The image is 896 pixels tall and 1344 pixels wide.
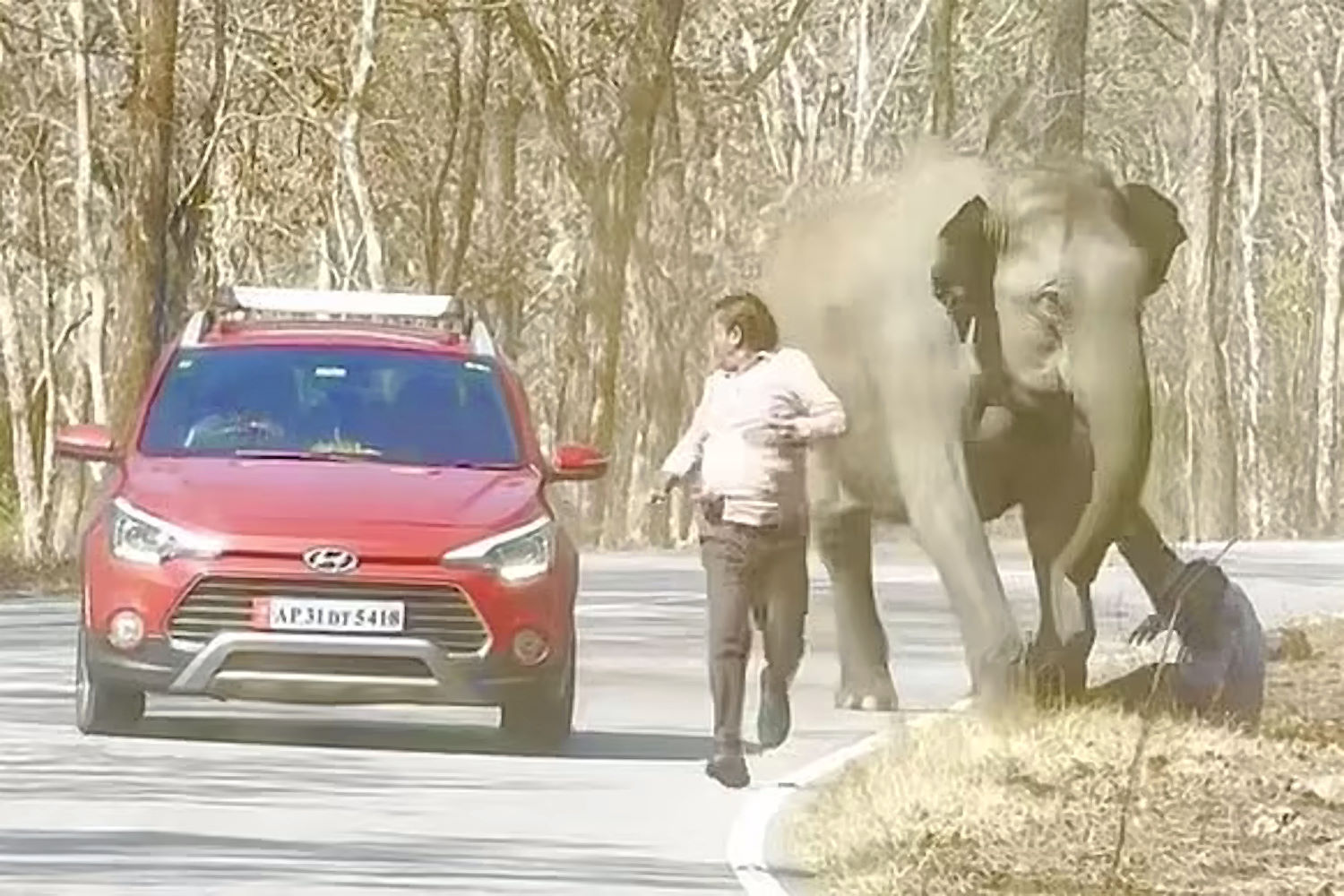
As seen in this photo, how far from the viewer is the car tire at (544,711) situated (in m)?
15.1

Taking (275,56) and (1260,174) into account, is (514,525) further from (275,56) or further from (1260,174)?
(1260,174)

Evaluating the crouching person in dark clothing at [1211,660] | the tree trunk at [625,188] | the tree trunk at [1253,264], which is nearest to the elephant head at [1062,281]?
the crouching person in dark clothing at [1211,660]

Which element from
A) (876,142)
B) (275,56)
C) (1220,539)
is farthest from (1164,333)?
(275,56)

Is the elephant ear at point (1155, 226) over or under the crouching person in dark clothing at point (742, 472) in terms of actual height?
over

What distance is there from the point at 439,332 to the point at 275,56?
2817cm

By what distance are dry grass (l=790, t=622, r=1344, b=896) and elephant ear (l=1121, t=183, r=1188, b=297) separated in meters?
1.97

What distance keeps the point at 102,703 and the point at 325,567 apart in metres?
1.18

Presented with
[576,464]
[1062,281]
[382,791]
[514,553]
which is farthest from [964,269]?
[382,791]

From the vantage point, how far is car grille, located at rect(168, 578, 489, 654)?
1489 cm

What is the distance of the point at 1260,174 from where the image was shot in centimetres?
6938

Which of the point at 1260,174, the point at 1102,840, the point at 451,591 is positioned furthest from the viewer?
the point at 1260,174

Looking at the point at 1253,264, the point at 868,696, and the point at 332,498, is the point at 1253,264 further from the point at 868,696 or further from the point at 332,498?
the point at 332,498

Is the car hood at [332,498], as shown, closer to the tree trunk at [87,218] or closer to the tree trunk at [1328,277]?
the tree trunk at [87,218]

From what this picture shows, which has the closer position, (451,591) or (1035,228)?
(451,591)
